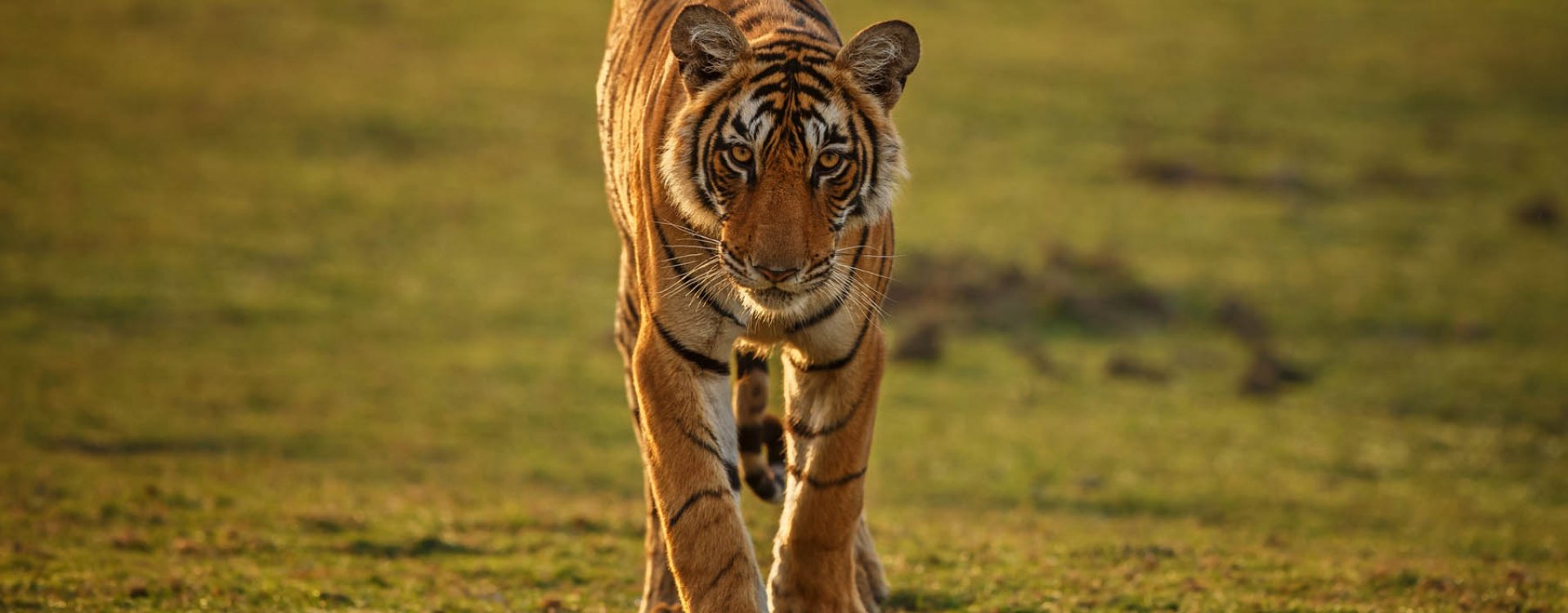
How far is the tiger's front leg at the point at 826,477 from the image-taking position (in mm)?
4574

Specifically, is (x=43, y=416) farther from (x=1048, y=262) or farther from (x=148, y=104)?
(x=148, y=104)

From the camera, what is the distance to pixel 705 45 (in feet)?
14.1

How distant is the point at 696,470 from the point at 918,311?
11085 mm

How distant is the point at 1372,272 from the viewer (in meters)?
16.8

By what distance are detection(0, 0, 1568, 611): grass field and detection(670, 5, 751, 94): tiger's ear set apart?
2515 millimetres

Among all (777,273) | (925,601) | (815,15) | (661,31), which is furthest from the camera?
(925,601)

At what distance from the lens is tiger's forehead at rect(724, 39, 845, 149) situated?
4207mm

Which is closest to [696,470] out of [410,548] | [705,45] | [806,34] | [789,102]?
[789,102]

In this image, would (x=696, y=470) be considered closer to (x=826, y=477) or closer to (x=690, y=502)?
(x=690, y=502)

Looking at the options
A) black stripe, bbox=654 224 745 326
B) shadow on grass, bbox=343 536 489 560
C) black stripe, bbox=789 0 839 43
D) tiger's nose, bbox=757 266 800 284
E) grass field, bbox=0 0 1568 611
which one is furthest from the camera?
grass field, bbox=0 0 1568 611

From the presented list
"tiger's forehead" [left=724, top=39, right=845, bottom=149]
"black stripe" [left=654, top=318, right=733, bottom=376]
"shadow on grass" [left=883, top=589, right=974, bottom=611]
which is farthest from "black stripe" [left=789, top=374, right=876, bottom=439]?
"shadow on grass" [left=883, top=589, right=974, bottom=611]

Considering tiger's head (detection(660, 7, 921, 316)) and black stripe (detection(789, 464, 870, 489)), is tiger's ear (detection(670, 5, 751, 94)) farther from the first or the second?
black stripe (detection(789, 464, 870, 489))

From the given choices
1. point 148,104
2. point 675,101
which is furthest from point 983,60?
point 675,101

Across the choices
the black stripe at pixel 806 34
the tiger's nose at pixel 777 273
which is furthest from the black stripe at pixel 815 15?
the tiger's nose at pixel 777 273
